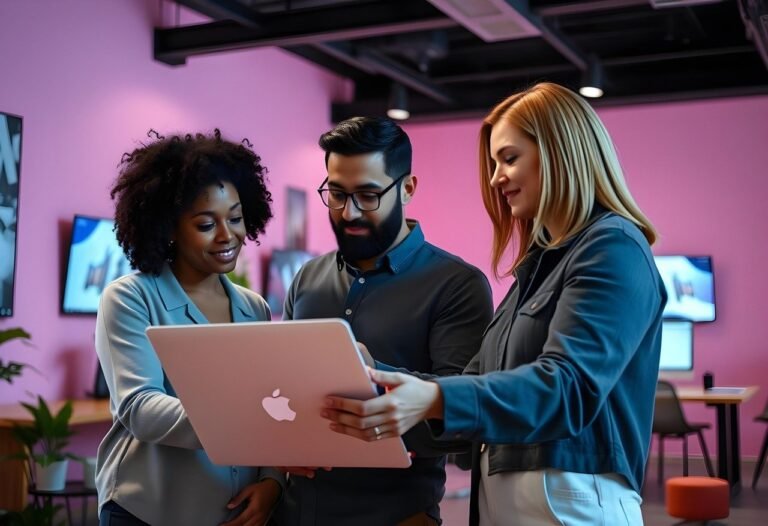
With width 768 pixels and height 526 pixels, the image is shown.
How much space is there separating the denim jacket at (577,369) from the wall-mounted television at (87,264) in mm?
5268

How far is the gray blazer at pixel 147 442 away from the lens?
6.77 feet

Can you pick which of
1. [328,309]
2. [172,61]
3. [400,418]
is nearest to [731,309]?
[172,61]

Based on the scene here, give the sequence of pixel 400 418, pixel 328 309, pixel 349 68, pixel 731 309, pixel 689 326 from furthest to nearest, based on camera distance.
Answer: pixel 349 68, pixel 731 309, pixel 689 326, pixel 328 309, pixel 400 418

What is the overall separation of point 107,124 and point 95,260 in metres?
1.01

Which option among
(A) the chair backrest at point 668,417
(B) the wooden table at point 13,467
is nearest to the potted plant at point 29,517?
(B) the wooden table at point 13,467

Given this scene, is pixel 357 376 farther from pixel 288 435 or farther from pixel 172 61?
pixel 172 61

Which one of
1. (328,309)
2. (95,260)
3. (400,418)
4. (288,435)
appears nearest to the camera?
(400,418)

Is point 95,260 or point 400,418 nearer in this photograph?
point 400,418

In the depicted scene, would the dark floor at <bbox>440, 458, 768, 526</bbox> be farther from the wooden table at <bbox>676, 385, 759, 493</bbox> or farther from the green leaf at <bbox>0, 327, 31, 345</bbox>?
the green leaf at <bbox>0, 327, 31, 345</bbox>

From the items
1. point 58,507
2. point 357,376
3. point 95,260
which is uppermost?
point 95,260

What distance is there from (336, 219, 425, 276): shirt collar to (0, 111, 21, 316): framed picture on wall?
4.43 metres

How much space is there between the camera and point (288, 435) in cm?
179

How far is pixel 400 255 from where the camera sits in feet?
7.56

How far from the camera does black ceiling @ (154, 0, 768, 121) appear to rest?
23.4ft
